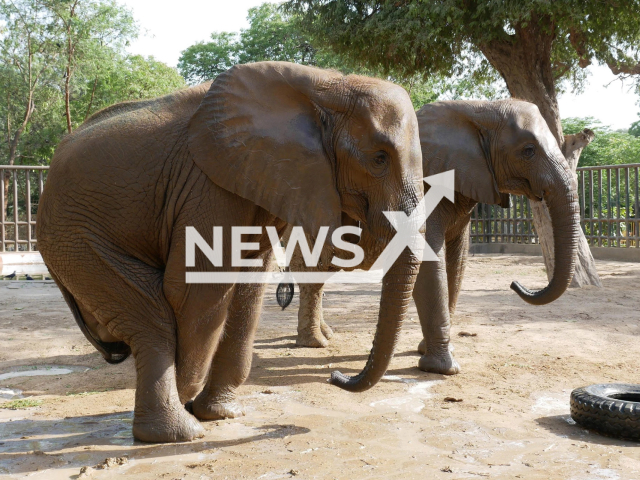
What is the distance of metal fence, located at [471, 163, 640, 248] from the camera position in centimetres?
→ 1625

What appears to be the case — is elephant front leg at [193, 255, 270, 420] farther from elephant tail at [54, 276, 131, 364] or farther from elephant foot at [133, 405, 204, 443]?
elephant tail at [54, 276, 131, 364]

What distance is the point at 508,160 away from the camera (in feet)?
20.0

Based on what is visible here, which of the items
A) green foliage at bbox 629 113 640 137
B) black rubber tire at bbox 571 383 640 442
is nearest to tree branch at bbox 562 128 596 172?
black rubber tire at bbox 571 383 640 442

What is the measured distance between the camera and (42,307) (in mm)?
9742

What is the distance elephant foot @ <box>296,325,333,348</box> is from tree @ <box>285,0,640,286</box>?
521 centimetres

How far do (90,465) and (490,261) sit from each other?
14.8 metres

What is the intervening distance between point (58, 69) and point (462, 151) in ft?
89.9

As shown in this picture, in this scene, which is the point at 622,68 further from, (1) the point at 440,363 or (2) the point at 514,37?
(1) the point at 440,363

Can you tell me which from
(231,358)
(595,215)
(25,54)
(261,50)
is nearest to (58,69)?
(25,54)

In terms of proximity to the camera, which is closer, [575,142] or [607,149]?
[575,142]

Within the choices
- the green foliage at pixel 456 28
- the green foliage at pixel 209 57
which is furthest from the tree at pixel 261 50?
the green foliage at pixel 456 28

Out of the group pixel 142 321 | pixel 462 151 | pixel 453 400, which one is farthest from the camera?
pixel 462 151

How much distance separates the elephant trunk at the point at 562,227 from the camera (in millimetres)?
5922

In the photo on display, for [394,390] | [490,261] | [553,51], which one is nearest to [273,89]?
[394,390]
